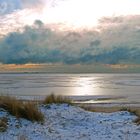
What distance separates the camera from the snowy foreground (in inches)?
404

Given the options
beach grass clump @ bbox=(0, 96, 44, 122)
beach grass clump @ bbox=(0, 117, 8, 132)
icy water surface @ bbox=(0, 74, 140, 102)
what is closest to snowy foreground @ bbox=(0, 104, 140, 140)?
beach grass clump @ bbox=(0, 117, 8, 132)

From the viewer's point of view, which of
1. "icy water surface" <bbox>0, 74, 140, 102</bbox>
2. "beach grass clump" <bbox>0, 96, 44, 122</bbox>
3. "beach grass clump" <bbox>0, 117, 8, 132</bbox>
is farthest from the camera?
"icy water surface" <bbox>0, 74, 140, 102</bbox>

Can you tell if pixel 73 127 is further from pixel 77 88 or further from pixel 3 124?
pixel 77 88

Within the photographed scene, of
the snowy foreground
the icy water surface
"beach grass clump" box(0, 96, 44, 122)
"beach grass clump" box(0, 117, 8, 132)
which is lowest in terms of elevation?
the icy water surface

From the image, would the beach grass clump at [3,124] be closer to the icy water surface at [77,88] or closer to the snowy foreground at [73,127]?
the snowy foreground at [73,127]

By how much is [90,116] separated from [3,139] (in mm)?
3929

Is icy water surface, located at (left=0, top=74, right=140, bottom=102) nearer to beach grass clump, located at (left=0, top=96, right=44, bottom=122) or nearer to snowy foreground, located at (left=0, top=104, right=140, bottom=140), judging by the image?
snowy foreground, located at (left=0, top=104, right=140, bottom=140)

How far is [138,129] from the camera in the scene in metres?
11.2

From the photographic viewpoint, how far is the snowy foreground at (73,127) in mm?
10258

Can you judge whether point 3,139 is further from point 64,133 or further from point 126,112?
point 126,112

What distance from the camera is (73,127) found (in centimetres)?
1141

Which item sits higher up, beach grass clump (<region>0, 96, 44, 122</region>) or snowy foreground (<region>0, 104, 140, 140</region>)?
beach grass clump (<region>0, 96, 44, 122</region>)

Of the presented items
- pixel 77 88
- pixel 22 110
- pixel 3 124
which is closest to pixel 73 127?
pixel 22 110

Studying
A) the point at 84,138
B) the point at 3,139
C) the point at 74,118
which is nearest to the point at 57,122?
the point at 74,118
